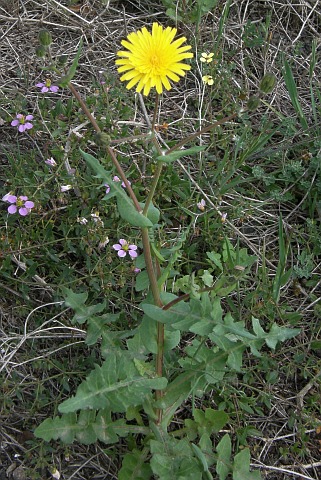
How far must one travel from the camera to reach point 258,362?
221 cm

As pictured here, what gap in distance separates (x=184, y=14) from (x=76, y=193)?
49.3 inches

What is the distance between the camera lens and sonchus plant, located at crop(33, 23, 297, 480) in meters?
1.60

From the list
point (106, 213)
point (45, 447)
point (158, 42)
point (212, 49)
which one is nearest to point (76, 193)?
point (106, 213)

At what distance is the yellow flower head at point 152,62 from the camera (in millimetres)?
1578

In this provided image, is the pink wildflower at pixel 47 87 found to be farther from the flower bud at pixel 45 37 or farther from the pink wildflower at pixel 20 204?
the flower bud at pixel 45 37

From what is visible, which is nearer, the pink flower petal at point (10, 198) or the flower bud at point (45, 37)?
the flower bud at point (45, 37)

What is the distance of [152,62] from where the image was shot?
5.27 ft

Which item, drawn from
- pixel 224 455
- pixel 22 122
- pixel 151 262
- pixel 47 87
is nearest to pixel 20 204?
pixel 22 122

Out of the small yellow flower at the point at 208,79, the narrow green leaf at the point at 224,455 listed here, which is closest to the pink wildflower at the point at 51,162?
the small yellow flower at the point at 208,79

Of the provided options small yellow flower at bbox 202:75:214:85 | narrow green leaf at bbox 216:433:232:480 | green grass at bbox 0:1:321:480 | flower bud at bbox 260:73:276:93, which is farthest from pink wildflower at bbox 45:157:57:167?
narrow green leaf at bbox 216:433:232:480

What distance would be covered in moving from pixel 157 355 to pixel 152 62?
91 cm

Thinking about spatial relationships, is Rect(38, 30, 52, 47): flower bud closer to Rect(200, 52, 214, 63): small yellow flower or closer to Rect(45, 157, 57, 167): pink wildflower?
Rect(45, 157, 57, 167): pink wildflower

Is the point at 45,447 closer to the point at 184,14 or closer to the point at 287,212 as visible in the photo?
the point at 287,212

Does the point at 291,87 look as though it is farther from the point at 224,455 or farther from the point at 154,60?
the point at 224,455
